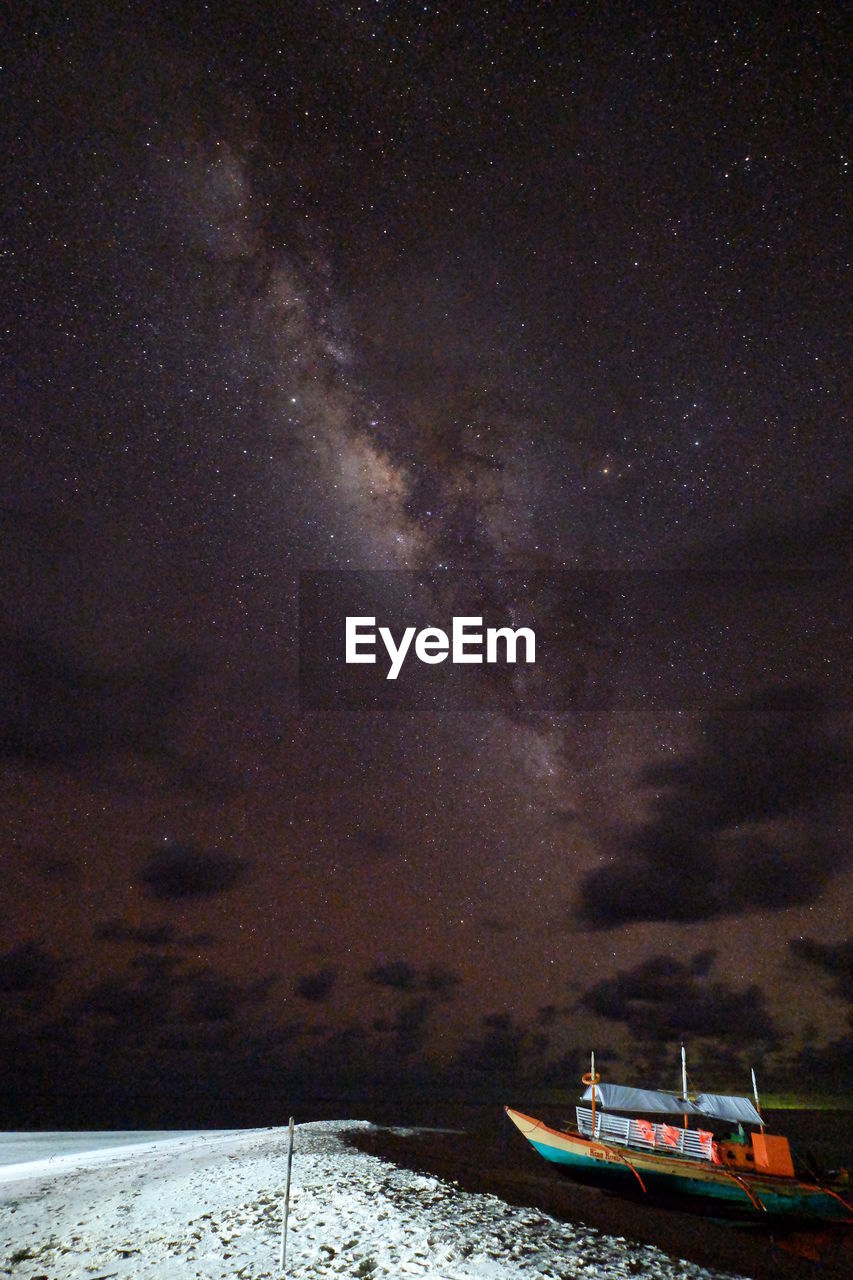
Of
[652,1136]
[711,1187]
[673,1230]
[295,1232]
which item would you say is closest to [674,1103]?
[652,1136]

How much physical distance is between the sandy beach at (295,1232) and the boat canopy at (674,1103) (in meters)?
16.9

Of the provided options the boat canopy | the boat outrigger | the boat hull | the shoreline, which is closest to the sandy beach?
the shoreline

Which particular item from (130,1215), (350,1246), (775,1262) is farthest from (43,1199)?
(775,1262)

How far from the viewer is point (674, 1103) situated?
4959 centimetres

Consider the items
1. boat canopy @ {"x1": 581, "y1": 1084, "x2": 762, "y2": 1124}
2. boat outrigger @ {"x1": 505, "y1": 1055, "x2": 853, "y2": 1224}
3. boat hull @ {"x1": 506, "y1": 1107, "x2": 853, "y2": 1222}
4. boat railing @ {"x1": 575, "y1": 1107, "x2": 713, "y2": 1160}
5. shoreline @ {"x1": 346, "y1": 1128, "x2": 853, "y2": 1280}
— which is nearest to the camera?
shoreline @ {"x1": 346, "y1": 1128, "x2": 853, "y2": 1280}

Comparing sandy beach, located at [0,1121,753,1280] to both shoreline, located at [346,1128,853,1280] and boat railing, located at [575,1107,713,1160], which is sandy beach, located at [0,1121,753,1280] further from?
boat railing, located at [575,1107,713,1160]

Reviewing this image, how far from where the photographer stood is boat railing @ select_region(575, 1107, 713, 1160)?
42.1 meters

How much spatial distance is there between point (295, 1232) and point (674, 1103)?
3720cm

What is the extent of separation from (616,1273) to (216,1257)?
12.1m

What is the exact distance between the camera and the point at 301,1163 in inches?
1613

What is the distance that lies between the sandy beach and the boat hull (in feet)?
42.7

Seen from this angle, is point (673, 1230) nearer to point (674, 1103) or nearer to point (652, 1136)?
point (652, 1136)

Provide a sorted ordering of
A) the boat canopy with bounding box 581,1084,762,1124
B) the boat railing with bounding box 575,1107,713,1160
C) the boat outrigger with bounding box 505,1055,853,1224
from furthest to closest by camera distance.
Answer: the boat canopy with bounding box 581,1084,762,1124
the boat railing with bounding box 575,1107,713,1160
the boat outrigger with bounding box 505,1055,853,1224

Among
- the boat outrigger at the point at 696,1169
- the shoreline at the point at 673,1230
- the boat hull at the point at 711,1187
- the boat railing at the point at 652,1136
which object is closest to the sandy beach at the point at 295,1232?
the shoreline at the point at 673,1230
